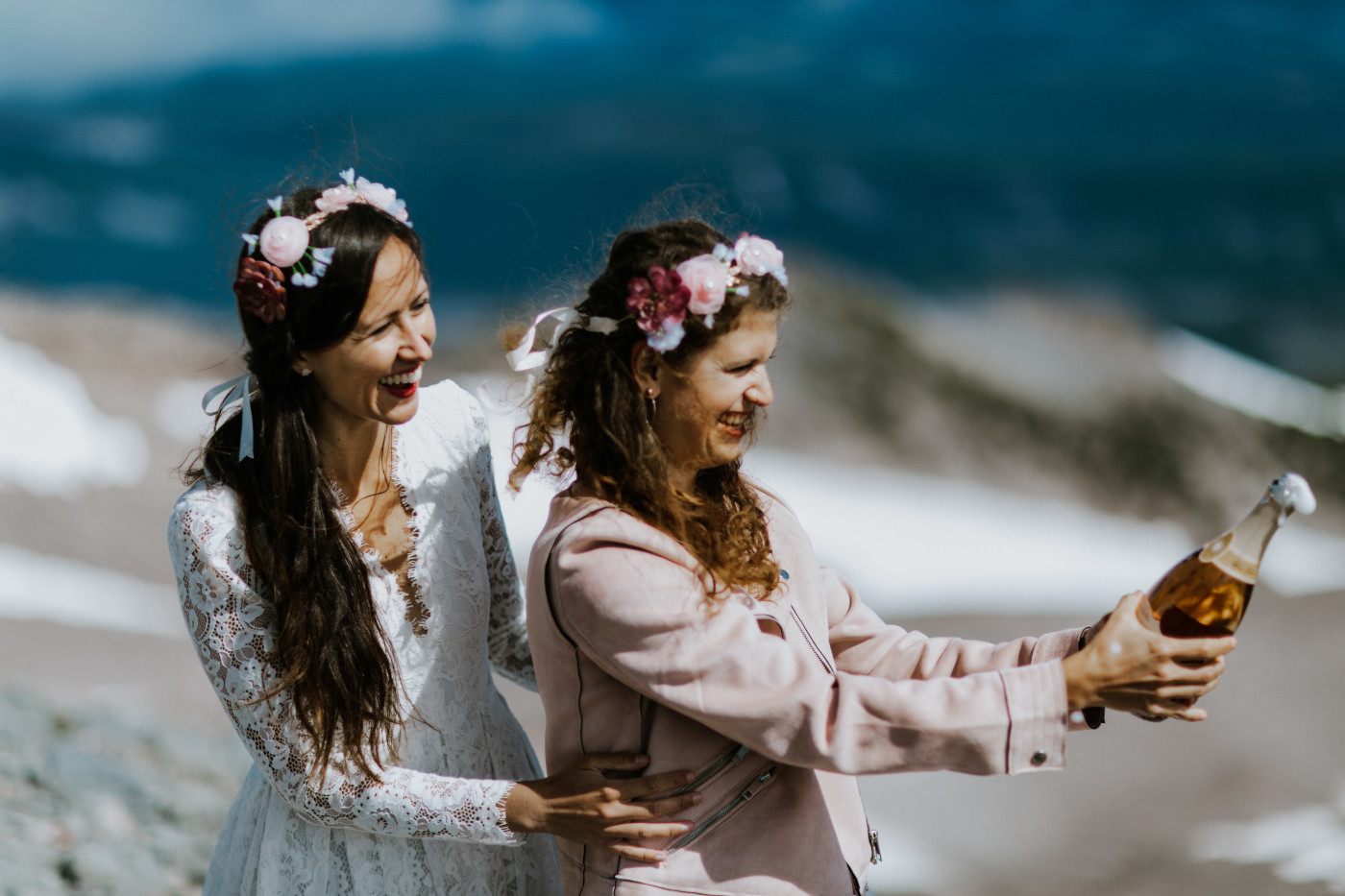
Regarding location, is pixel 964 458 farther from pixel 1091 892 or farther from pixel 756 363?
pixel 756 363

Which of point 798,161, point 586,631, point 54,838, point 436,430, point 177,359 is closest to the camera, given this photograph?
point 586,631

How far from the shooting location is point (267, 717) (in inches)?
66.9

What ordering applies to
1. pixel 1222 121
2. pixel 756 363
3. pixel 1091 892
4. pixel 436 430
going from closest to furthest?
pixel 756 363 < pixel 436 430 < pixel 1091 892 < pixel 1222 121

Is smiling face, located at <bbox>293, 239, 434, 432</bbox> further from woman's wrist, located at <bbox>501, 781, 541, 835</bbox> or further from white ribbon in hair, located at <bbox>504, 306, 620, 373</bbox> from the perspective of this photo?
woman's wrist, located at <bbox>501, 781, 541, 835</bbox>

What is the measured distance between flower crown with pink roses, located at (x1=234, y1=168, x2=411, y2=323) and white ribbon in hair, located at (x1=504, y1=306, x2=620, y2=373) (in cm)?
31

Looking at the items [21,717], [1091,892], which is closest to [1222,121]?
[1091,892]

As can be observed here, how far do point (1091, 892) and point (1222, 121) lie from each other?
35.0 ft

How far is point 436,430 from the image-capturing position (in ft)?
6.62

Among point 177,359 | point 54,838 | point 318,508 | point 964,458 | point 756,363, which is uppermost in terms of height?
point 177,359

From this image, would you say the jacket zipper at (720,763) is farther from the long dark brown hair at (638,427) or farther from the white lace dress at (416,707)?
the white lace dress at (416,707)

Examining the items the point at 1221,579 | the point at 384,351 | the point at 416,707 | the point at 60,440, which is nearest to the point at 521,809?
the point at 416,707

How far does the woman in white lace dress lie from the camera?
5.54 feet

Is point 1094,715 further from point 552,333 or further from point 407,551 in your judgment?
point 407,551

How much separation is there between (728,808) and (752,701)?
0.22m
